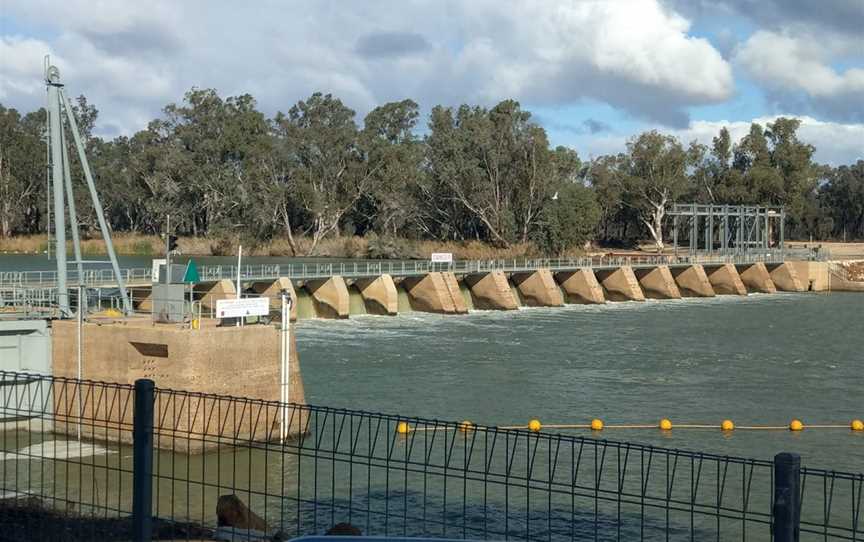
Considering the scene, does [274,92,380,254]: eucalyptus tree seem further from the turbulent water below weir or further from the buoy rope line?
the buoy rope line

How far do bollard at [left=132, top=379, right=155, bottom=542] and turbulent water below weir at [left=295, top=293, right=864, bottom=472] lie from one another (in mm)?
20153

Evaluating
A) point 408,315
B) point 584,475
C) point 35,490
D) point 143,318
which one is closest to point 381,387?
point 143,318

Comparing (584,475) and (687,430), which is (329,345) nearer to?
(687,430)

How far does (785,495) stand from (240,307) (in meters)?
19.9

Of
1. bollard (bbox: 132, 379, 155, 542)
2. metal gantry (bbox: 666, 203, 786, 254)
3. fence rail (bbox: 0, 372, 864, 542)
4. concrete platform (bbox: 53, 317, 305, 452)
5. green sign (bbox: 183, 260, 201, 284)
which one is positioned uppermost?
metal gantry (bbox: 666, 203, 786, 254)

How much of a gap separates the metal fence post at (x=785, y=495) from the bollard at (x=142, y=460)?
445 cm

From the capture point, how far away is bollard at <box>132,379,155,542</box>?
7.82 m

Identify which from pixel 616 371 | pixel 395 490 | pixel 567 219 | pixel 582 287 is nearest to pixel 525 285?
pixel 582 287

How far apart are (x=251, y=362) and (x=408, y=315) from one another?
3436 centimetres

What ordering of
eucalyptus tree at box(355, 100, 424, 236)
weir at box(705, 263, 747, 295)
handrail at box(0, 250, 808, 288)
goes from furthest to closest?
eucalyptus tree at box(355, 100, 424, 236), weir at box(705, 263, 747, 295), handrail at box(0, 250, 808, 288)

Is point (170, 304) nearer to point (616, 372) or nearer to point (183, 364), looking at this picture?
point (183, 364)

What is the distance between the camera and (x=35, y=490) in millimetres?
20828

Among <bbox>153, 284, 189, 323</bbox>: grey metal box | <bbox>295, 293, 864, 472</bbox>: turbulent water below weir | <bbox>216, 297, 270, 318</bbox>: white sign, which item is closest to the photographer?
<bbox>216, 297, 270, 318</bbox>: white sign

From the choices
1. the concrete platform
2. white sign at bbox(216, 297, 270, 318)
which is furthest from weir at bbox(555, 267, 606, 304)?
white sign at bbox(216, 297, 270, 318)
